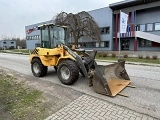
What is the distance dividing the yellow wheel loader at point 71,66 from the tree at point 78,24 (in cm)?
1375

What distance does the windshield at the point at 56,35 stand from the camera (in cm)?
Result: 683

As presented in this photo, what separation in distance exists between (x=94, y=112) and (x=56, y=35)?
4369 millimetres

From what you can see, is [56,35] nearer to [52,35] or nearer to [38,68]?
[52,35]

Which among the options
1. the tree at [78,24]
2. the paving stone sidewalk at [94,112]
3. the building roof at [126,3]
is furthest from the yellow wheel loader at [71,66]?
the building roof at [126,3]

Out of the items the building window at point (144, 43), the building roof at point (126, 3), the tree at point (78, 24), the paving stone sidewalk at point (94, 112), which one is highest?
the building roof at point (126, 3)

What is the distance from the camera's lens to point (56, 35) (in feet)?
22.9

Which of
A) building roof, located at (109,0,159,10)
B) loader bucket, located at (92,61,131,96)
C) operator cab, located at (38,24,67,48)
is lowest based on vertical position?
loader bucket, located at (92,61,131,96)

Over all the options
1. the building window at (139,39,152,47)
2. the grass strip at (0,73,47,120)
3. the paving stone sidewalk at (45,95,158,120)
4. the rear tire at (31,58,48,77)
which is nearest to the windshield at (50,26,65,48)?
the rear tire at (31,58,48,77)

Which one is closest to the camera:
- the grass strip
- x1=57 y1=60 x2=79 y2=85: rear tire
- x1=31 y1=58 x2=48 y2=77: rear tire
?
the grass strip

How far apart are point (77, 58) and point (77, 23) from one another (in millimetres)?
16085

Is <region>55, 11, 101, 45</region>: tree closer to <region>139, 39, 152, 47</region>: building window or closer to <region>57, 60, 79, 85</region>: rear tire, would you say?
<region>139, 39, 152, 47</region>: building window

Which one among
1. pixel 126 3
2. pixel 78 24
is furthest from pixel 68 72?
pixel 126 3

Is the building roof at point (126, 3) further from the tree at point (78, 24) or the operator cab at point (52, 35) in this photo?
the operator cab at point (52, 35)

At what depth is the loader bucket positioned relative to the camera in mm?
4625
